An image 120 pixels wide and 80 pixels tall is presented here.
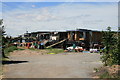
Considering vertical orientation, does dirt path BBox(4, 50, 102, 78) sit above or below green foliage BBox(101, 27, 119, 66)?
below

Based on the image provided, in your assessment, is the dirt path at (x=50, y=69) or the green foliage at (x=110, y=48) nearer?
the dirt path at (x=50, y=69)

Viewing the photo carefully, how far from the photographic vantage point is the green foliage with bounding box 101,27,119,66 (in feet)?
34.2

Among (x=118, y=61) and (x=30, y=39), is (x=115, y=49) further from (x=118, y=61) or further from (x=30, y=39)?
(x=30, y=39)

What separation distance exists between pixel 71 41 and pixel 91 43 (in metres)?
4.53

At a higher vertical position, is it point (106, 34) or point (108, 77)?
point (106, 34)

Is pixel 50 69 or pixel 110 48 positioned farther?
pixel 50 69

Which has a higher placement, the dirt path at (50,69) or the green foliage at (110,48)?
the green foliage at (110,48)

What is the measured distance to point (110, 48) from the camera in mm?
11477

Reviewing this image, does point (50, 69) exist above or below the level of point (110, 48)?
below

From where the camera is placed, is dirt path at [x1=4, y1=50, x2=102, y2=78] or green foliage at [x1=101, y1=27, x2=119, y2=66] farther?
green foliage at [x1=101, y1=27, x2=119, y2=66]

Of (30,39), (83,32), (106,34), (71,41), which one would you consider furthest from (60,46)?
(106,34)

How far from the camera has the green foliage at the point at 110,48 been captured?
1043cm

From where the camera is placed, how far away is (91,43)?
121ft

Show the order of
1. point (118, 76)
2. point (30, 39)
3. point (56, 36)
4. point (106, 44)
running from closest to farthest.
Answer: point (118, 76) → point (106, 44) → point (56, 36) → point (30, 39)
